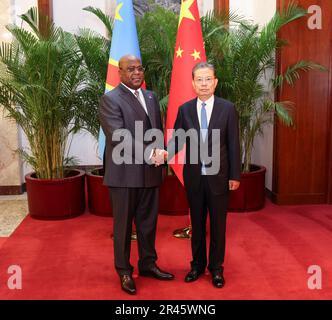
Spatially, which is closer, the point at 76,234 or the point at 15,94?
the point at 76,234

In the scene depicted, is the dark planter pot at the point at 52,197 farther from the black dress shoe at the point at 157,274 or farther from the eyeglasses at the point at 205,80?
the eyeglasses at the point at 205,80

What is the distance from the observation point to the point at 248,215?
5.10m

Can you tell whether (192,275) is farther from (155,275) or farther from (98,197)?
(98,197)

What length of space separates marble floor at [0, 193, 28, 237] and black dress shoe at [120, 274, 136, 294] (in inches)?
72.3

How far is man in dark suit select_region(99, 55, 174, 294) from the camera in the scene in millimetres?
2996

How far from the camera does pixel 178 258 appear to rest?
3.82 m

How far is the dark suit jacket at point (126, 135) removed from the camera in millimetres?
2992

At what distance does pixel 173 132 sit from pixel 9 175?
11.9 feet

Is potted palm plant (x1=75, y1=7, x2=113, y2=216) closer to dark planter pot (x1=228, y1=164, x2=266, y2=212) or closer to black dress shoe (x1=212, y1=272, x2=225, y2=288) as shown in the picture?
dark planter pot (x1=228, y1=164, x2=266, y2=212)

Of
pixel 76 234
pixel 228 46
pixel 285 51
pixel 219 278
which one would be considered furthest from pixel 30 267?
pixel 285 51

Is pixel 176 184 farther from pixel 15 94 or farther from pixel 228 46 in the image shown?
pixel 15 94

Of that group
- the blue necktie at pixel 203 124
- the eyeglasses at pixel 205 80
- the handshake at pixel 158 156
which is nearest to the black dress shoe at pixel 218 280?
the blue necktie at pixel 203 124

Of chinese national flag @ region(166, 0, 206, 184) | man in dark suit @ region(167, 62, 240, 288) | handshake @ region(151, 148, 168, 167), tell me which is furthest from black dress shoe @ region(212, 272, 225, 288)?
chinese national flag @ region(166, 0, 206, 184)

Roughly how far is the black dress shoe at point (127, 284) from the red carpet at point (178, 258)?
42 millimetres
